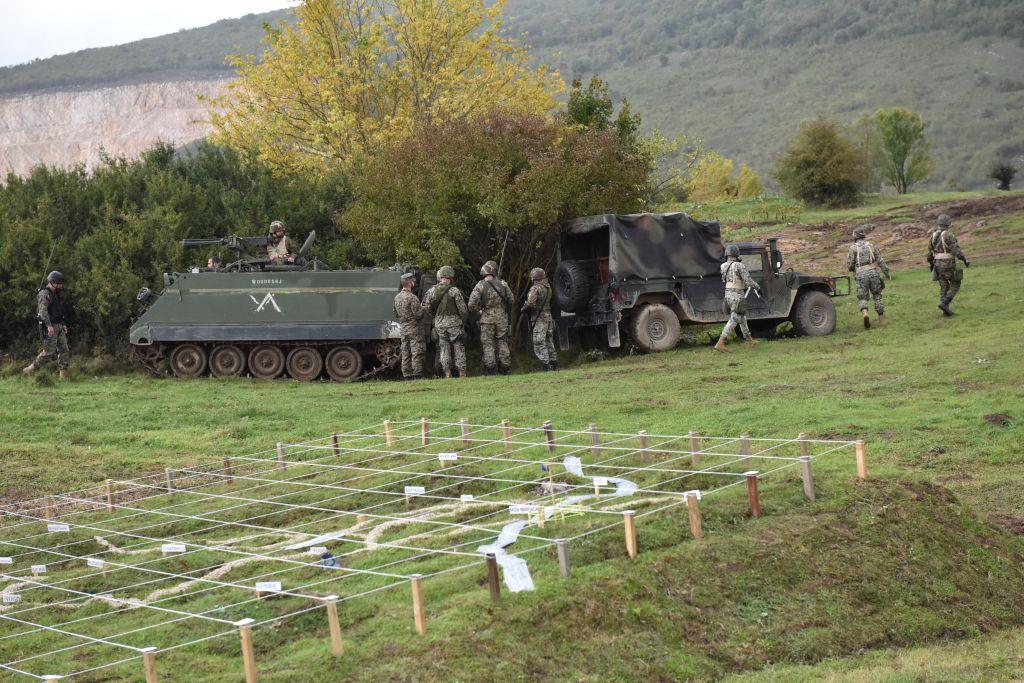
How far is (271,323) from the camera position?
2166 cm

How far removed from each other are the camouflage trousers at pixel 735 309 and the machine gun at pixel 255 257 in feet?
24.6

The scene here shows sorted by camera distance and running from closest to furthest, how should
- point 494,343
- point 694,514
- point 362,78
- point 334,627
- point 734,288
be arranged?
point 334,627, point 694,514, point 734,288, point 494,343, point 362,78

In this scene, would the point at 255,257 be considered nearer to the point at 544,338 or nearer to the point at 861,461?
the point at 544,338

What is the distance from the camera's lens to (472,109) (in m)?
31.5

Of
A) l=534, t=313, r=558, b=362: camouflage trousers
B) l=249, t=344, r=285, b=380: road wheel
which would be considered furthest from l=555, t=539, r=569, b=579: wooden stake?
l=249, t=344, r=285, b=380: road wheel

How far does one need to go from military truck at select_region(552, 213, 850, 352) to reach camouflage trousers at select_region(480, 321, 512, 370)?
1430 millimetres

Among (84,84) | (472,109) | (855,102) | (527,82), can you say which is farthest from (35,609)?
(84,84)

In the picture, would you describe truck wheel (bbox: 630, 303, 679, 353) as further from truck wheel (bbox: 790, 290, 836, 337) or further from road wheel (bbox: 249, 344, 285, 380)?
road wheel (bbox: 249, 344, 285, 380)

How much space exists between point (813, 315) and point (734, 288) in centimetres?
252

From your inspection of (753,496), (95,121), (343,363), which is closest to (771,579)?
(753,496)

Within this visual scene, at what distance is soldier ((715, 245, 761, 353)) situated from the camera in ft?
67.7

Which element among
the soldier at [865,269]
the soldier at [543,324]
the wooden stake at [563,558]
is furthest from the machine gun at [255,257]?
the wooden stake at [563,558]

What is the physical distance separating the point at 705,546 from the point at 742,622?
0.75 meters

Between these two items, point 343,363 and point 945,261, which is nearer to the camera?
point 945,261
